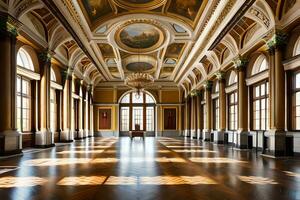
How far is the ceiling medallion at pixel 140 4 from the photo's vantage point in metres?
13.3

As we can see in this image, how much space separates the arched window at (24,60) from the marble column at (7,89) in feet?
8.69

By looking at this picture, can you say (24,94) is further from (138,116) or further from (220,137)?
(138,116)

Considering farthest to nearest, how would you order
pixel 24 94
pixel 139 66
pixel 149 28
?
pixel 139 66, pixel 149 28, pixel 24 94

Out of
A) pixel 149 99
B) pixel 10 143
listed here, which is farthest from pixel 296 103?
pixel 149 99

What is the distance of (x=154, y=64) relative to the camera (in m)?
25.5

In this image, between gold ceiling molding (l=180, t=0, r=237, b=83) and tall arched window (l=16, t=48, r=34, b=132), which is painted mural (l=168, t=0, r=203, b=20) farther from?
tall arched window (l=16, t=48, r=34, b=132)

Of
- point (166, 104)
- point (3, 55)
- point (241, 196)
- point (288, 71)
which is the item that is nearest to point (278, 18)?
point (288, 71)

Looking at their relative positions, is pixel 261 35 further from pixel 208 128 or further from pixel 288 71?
pixel 208 128

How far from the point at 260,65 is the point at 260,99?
5.26 ft

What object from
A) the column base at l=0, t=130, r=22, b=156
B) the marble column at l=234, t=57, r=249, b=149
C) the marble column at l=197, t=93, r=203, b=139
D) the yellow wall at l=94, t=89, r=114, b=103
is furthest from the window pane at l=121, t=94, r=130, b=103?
the column base at l=0, t=130, r=22, b=156

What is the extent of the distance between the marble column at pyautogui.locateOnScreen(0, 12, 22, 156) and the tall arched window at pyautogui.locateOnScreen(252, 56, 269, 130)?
10173mm

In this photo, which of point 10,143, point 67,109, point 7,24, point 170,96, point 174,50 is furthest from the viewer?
point 170,96

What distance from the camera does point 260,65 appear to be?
45.3 feet

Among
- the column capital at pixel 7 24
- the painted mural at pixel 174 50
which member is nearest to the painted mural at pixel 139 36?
the painted mural at pixel 174 50
